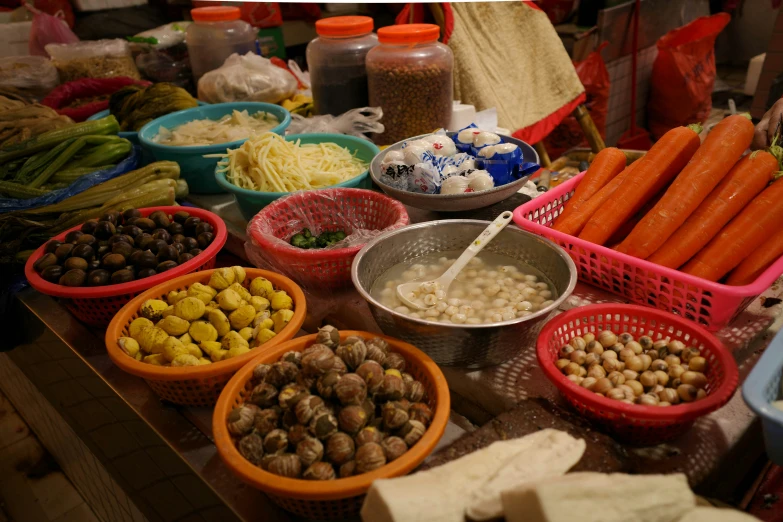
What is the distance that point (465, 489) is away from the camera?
88cm

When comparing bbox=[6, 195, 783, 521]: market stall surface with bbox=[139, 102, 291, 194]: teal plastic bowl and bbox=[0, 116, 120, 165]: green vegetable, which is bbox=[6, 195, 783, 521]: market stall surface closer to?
bbox=[139, 102, 291, 194]: teal plastic bowl

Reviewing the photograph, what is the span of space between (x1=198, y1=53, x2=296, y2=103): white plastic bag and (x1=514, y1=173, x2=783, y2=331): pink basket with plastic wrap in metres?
1.82

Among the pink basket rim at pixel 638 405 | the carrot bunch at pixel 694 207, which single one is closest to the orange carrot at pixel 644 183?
the carrot bunch at pixel 694 207

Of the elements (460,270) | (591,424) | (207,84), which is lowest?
(591,424)

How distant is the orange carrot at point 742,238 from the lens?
1334 millimetres

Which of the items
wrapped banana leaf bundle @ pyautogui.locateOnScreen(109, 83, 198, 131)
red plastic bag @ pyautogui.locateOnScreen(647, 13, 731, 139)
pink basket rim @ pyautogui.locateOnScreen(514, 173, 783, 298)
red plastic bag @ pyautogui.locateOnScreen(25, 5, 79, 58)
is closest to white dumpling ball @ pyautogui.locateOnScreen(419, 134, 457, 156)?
pink basket rim @ pyautogui.locateOnScreen(514, 173, 783, 298)

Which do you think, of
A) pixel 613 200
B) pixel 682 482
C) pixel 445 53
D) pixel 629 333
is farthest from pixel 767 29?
pixel 682 482

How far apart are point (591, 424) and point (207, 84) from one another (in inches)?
101

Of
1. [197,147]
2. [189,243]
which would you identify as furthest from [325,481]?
[197,147]

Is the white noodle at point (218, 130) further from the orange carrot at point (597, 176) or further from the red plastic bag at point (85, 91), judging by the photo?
the orange carrot at point (597, 176)

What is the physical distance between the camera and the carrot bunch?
134cm

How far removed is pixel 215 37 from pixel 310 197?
1876 mm

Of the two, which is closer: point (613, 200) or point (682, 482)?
point (682, 482)

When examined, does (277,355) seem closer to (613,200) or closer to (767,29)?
(613,200)
